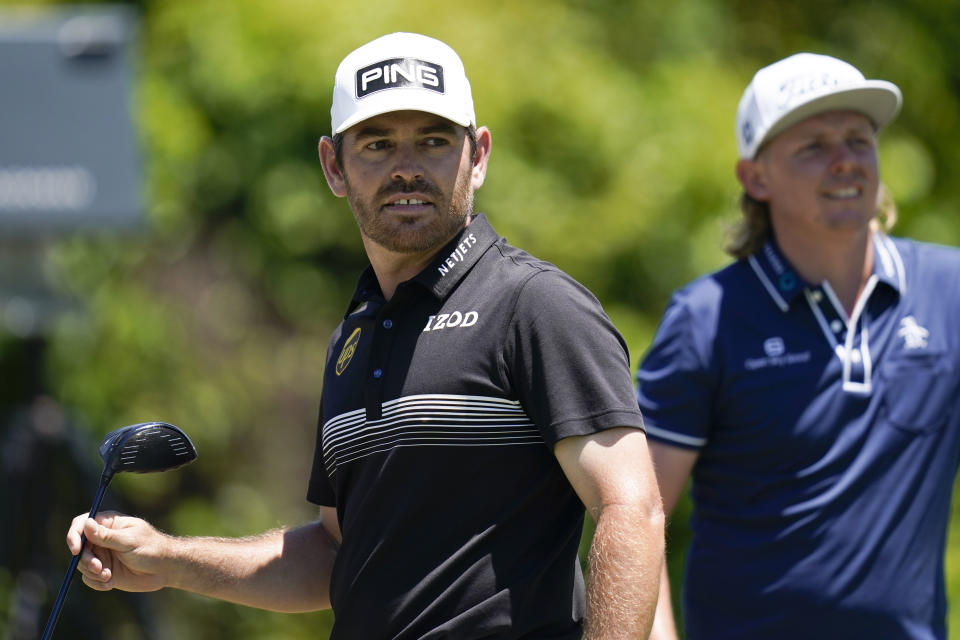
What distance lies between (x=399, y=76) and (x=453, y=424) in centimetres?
70

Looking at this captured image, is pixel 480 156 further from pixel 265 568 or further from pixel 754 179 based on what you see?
pixel 754 179

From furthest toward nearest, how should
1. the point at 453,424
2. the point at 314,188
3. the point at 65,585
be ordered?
the point at 314,188, the point at 65,585, the point at 453,424

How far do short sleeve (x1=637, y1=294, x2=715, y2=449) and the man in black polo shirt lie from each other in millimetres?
925

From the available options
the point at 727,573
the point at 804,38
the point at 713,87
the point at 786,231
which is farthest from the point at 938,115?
the point at 727,573

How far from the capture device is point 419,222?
2805 mm

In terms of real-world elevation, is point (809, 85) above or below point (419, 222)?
above

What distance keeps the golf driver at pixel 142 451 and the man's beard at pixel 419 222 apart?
58cm

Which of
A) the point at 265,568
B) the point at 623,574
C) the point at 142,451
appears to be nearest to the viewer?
the point at 623,574

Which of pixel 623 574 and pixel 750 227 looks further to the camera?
pixel 750 227

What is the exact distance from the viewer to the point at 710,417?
364 centimetres

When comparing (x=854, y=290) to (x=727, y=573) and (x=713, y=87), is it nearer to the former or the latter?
(x=727, y=573)

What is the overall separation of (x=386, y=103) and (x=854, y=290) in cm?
156

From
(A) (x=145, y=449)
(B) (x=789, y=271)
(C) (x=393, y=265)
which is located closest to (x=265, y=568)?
(A) (x=145, y=449)

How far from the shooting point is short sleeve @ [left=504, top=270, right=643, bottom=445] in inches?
99.4
